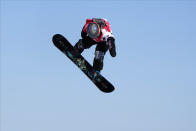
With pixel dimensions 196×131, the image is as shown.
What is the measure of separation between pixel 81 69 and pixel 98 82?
3.17 feet

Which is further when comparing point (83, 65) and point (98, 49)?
point (83, 65)

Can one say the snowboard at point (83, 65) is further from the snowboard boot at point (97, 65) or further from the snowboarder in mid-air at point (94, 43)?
the snowboard boot at point (97, 65)

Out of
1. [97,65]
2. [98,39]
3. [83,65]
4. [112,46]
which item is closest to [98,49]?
[98,39]

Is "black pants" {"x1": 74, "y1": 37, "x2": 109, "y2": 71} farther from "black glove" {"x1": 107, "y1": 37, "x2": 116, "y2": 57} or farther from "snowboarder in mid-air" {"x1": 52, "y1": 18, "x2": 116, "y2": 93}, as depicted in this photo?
"black glove" {"x1": 107, "y1": 37, "x2": 116, "y2": 57}

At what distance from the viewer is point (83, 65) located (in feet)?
55.3

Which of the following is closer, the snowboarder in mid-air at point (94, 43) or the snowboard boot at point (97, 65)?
the snowboarder in mid-air at point (94, 43)

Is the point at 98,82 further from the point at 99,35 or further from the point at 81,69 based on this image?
the point at 99,35

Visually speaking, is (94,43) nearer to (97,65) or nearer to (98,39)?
(98,39)

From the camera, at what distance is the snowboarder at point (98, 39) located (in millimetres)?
15023

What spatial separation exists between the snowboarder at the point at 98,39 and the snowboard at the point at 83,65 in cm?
56

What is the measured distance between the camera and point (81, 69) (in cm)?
1694

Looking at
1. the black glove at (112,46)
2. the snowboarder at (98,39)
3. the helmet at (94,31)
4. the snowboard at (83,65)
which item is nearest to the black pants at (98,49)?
the snowboarder at (98,39)

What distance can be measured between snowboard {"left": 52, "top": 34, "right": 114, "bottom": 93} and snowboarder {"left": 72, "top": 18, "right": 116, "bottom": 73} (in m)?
0.56

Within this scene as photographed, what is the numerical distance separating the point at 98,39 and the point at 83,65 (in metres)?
1.91
